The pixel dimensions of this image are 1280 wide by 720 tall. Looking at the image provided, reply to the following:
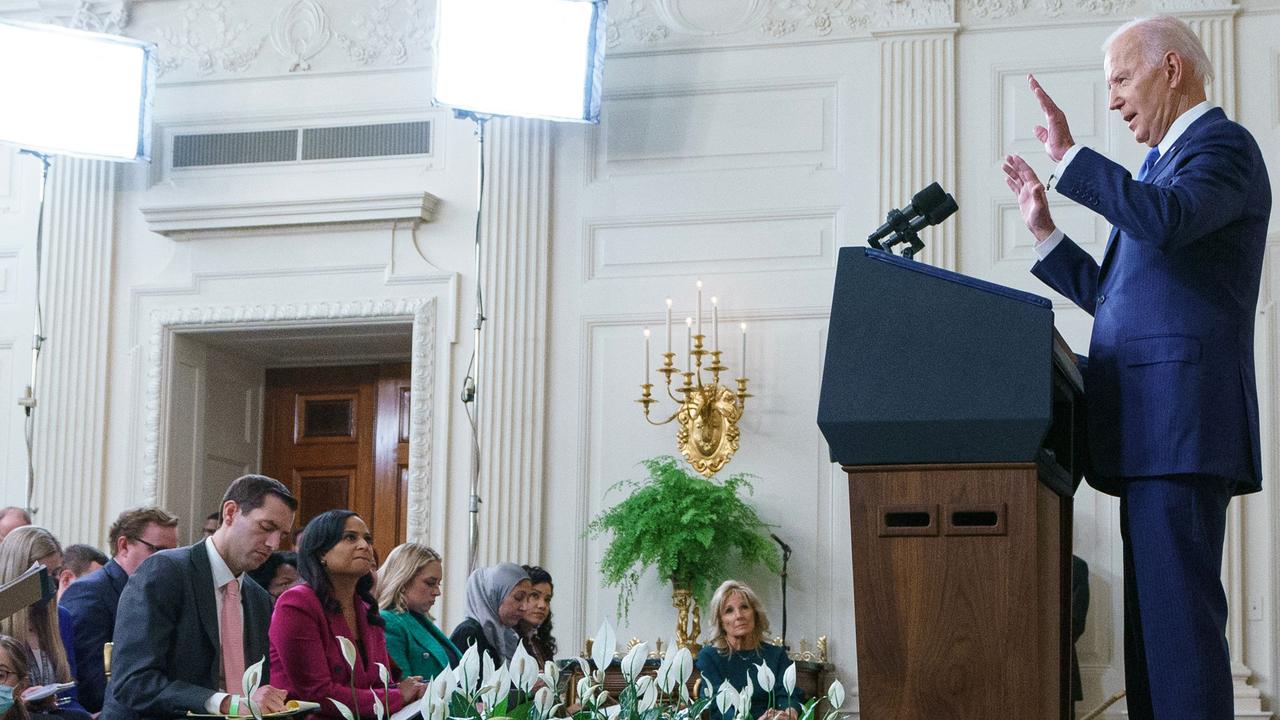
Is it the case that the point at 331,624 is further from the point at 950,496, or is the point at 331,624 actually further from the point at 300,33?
the point at 300,33

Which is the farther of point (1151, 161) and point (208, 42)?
point (208, 42)

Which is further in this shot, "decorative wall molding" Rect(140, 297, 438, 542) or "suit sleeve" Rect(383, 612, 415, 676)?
"decorative wall molding" Rect(140, 297, 438, 542)

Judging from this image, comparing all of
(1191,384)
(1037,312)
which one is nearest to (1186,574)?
(1191,384)

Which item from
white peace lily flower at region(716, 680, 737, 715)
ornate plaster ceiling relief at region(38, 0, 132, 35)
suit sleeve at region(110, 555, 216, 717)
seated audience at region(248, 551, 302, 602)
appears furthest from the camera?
ornate plaster ceiling relief at region(38, 0, 132, 35)

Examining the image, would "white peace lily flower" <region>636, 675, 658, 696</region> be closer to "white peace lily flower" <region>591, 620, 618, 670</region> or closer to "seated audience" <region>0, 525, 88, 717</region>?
"white peace lily flower" <region>591, 620, 618, 670</region>

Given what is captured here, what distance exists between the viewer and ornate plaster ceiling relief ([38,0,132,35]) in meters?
7.76

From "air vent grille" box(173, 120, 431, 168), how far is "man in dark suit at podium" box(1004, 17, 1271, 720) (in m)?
5.38

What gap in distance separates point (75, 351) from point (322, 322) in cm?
127

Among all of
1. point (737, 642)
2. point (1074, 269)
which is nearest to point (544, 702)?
point (1074, 269)

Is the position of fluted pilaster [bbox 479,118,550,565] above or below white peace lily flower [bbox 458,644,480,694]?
above

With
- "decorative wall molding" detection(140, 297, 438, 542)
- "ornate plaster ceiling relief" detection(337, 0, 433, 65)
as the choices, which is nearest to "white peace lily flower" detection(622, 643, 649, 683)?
"decorative wall molding" detection(140, 297, 438, 542)

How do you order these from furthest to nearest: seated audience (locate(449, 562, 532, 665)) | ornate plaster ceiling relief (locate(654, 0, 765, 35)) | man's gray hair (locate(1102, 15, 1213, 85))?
ornate plaster ceiling relief (locate(654, 0, 765, 35))
seated audience (locate(449, 562, 532, 665))
man's gray hair (locate(1102, 15, 1213, 85))

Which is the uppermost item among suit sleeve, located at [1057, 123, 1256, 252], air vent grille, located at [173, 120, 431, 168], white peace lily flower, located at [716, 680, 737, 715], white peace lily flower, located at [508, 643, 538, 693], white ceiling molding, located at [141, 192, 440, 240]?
air vent grille, located at [173, 120, 431, 168]

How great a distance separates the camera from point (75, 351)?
760 cm
